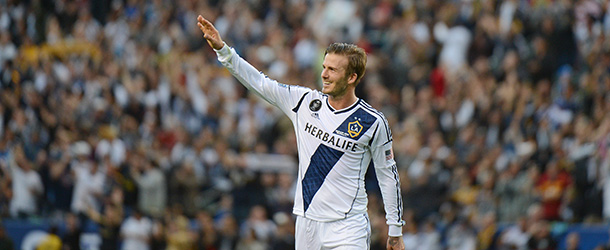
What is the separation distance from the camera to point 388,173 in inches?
307

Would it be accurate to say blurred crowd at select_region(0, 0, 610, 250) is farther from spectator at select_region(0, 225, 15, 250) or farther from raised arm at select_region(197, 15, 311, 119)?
raised arm at select_region(197, 15, 311, 119)

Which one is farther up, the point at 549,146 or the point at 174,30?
the point at 174,30

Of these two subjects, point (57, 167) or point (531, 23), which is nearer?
point (57, 167)

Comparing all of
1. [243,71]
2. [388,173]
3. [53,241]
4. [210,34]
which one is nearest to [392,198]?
[388,173]

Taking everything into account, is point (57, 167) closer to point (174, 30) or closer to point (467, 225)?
point (174, 30)

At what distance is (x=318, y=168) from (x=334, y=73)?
34.3 inches

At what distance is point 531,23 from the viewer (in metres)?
20.1

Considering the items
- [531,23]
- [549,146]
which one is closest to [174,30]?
[531,23]

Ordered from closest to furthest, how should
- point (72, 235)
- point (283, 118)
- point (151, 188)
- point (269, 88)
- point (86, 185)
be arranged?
point (269, 88), point (72, 235), point (86, 185), point (151, 188), point (283, 118)

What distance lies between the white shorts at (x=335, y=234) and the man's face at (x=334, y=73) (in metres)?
1.16

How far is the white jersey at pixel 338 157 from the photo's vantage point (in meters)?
7.72

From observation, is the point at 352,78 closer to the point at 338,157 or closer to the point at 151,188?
the point at 338,157

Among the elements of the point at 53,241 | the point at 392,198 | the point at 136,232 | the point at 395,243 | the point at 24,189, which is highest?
the point at 24,189

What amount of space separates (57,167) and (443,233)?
319 inches
